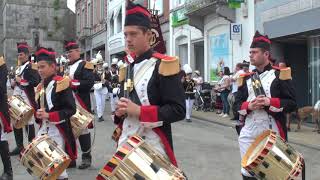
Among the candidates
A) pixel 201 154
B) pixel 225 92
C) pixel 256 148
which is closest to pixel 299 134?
pixel 201 154

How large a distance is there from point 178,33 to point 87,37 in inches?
938

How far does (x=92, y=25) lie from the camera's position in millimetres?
46656

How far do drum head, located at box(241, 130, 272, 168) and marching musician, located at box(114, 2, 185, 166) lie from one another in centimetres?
102

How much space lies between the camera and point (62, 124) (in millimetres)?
5883

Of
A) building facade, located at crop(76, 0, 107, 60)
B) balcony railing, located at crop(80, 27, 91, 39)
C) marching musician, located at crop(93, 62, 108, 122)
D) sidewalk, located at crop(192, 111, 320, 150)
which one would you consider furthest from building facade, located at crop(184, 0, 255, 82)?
balcony railing, located at crop(80, 27, 91, 39)

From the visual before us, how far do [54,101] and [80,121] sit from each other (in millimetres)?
1477

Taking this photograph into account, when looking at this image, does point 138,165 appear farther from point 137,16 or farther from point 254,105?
point 254,105

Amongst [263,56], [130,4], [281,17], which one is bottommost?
[263,56]

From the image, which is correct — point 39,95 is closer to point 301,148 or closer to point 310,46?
point 301,148

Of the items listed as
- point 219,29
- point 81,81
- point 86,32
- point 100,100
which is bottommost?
point 100,100

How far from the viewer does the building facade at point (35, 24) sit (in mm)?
68750

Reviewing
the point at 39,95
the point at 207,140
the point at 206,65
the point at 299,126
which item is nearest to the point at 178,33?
the point at 206,65

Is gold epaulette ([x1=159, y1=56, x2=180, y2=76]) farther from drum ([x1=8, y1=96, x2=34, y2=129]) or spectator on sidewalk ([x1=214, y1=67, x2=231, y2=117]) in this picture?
spectator on sidewalk ([x1=214, y1=67, x2=231, y2=117])

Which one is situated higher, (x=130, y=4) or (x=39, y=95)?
(x=130, y=4)
